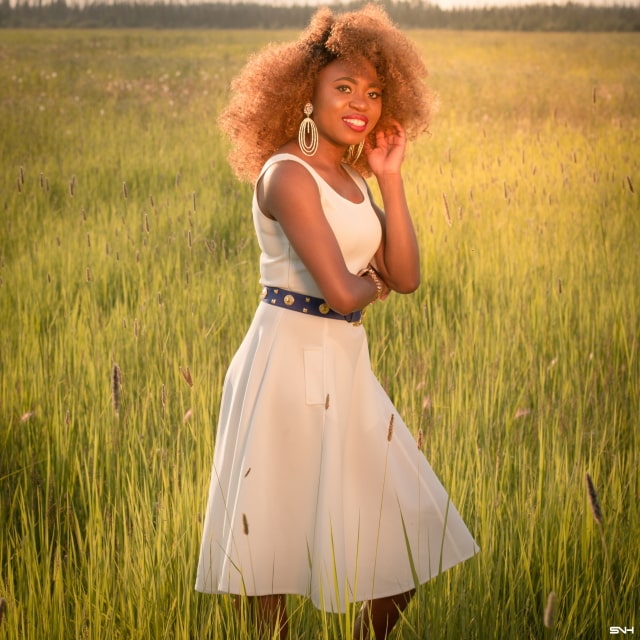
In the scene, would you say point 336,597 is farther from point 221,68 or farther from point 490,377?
point 221,68

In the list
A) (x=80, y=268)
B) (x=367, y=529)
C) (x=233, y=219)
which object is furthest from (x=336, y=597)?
(x=233, y=219)

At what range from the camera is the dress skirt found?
2051 millimetres

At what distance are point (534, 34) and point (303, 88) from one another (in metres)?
15.3

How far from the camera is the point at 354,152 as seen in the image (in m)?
2.39

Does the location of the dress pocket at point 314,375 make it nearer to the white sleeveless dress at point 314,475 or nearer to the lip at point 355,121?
the white sleeveless dress at point 314,475

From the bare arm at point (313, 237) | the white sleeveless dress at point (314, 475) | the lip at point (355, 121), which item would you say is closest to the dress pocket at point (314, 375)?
the white sleeveless dress at point (314, 475)

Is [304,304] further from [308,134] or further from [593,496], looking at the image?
[593,496]

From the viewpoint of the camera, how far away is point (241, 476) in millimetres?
2062

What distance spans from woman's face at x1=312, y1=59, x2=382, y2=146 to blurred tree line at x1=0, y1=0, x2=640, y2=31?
11.5 m

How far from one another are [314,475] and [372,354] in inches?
68.2

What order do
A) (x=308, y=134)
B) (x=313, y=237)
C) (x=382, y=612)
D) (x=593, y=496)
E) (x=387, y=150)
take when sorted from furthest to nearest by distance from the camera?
(x=387, y=150)
(x=308, y=134)
(x=382, y=612)
(x=313, y=237)
(x=593, y=496)

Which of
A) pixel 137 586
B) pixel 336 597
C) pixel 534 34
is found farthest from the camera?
pixel 534 34

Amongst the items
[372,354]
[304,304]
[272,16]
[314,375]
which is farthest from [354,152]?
[272,16]

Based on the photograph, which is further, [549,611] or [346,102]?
[346,102]
